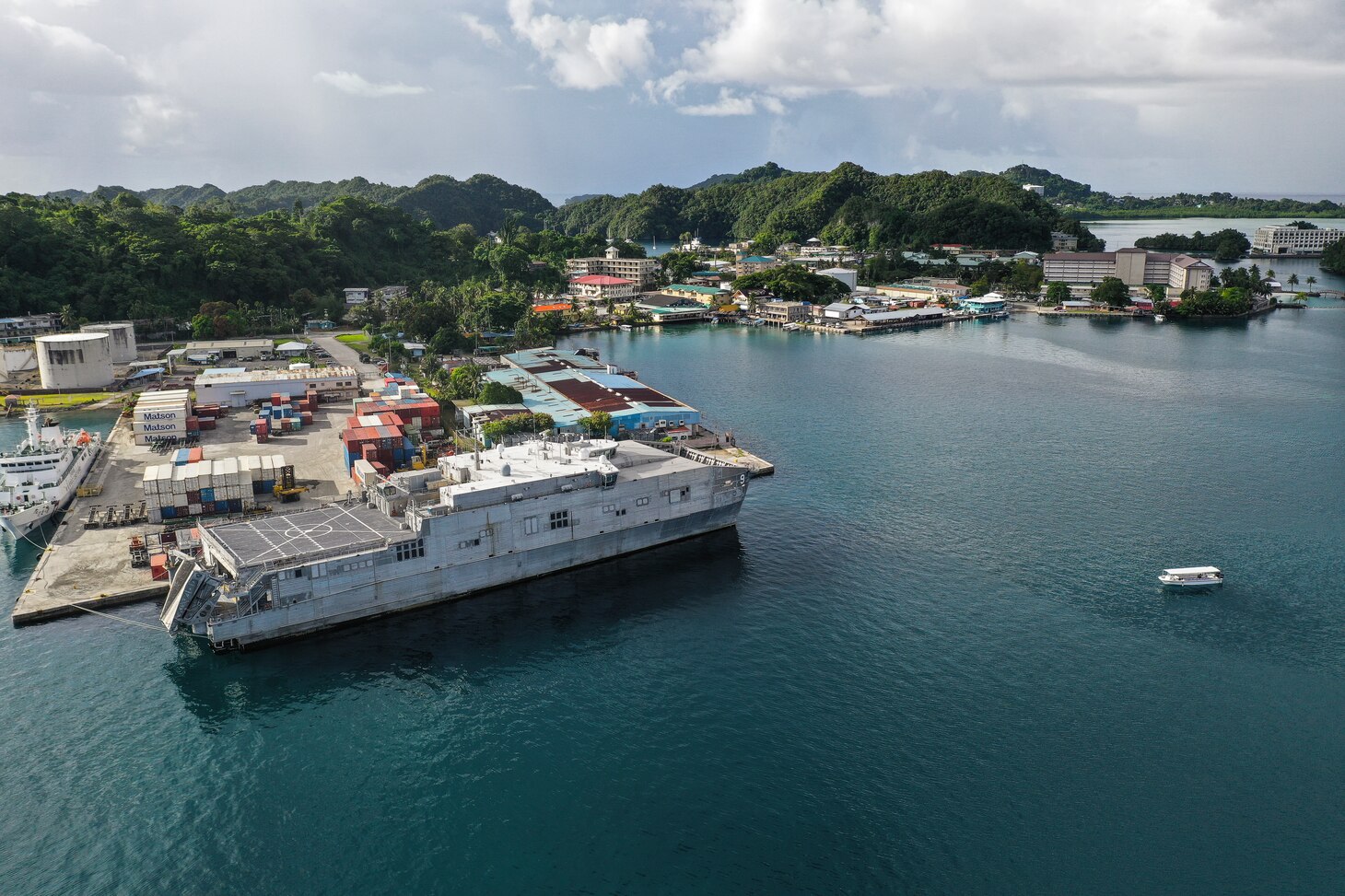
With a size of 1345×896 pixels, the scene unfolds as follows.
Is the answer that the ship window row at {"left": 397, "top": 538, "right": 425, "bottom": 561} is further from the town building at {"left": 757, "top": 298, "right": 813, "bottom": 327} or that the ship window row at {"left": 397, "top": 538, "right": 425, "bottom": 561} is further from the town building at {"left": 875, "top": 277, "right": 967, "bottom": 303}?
the town building at {"left": 875, "top": 277, "right": 967, "bottom": 303}

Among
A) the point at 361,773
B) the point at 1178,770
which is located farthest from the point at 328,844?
the point at 1178,770

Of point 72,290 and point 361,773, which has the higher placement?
point 72,290

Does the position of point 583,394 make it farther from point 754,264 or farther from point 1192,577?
point 754,264

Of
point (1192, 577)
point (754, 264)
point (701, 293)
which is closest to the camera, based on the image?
point (1192, 577)

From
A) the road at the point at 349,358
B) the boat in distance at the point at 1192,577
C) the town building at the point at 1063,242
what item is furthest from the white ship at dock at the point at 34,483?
the town building at the point at 1063,242

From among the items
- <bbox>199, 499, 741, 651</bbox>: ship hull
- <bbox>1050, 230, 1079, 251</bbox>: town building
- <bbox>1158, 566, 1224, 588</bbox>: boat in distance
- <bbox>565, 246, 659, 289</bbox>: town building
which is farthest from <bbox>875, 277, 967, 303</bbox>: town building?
<bbox>199, 499, 741, 651</bbox>: ship hull

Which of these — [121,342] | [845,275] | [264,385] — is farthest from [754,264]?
[264,385]

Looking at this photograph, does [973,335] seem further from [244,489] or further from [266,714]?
[266,714]
